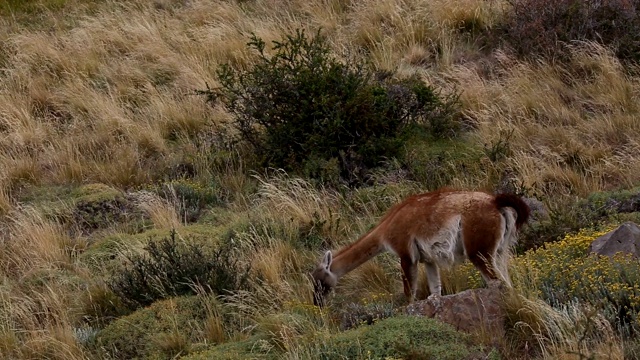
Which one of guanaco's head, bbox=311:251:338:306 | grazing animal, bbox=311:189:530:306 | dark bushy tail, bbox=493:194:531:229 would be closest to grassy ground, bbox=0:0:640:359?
guanaco's head, bbox=311:251:338:306

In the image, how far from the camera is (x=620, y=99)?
40.4ft

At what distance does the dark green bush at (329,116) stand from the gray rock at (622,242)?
14.1 ft

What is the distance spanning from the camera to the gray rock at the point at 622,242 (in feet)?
24.1

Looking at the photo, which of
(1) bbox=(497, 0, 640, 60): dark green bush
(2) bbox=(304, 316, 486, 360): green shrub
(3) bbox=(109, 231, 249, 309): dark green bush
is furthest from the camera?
(1) bbox=(497, 0, 640, 60): dark green bush

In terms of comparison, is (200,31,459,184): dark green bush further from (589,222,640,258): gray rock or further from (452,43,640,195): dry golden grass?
(589,222,640,258): gray rock

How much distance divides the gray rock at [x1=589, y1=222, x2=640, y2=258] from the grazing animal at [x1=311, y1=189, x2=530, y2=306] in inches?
24.5

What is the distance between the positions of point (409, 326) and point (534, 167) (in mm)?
4700

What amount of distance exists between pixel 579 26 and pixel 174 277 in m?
7.61

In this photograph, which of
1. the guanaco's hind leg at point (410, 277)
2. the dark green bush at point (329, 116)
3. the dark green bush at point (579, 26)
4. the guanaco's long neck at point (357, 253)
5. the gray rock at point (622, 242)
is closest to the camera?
the gray rock at point (622, 242)

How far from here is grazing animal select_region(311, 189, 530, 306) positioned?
7.54 meters

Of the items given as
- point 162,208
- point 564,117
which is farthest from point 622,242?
point 162,208

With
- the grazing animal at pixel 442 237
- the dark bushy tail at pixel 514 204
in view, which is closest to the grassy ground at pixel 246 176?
the grazing animal at pixel 442 237

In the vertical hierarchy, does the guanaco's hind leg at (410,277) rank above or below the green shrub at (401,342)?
below

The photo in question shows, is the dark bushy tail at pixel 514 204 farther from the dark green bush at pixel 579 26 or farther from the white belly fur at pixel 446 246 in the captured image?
the dark green bush at pixel 579 26
